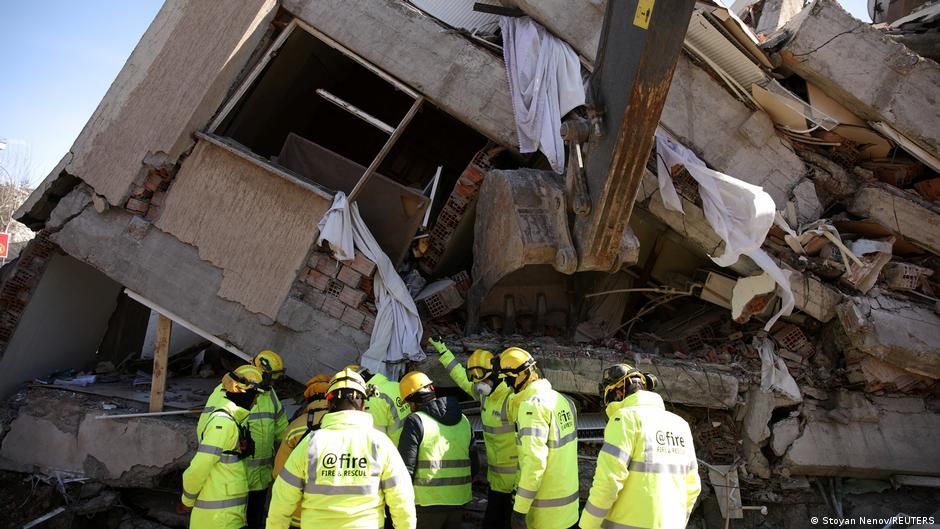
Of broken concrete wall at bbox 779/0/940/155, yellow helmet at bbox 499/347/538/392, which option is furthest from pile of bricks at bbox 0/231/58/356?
broken concrete wall at bbox 779/0/940/155

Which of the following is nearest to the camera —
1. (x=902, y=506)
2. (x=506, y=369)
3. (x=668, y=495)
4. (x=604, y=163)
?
(x=668, y=495)

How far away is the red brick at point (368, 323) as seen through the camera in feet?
22.2

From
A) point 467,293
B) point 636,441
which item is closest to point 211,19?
point 467,293

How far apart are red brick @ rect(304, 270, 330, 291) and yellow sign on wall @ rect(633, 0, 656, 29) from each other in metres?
3.77

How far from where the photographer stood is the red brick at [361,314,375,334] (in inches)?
266

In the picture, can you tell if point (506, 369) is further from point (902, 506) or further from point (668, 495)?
point (902, 506)

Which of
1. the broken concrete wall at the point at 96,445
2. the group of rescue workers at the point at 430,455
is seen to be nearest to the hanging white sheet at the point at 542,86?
the group of rescue workers at the point at 430,455

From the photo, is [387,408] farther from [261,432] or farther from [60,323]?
A: [60,323]

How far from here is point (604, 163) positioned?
5.81m

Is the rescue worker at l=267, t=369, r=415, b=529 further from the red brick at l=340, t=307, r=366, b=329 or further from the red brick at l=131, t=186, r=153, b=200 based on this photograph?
the red brick at l=131, t=186, r=153, b=200

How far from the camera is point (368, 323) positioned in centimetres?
679

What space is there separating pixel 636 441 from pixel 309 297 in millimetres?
3809

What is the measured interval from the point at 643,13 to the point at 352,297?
3.76 m

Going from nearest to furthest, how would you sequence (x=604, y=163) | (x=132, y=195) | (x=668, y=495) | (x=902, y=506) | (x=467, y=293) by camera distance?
(x=668, y=495) < (x=604, y=163) < (x=902, y=506) < (x=132, y=195) < (x=467, y=293)
